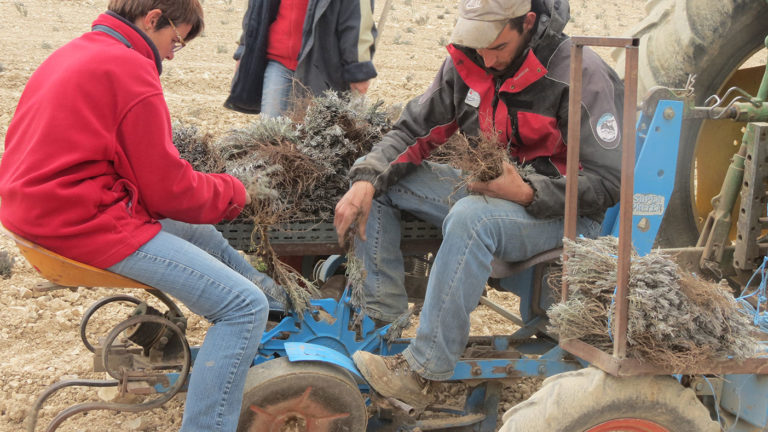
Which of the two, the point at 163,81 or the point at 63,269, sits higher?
the point at 63,269

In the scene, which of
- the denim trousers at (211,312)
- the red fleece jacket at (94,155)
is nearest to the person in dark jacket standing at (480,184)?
the denim trousers at (211,312)

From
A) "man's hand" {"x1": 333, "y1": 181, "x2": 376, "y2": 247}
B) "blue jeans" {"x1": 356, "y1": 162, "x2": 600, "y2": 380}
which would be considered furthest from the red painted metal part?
"man's hand" {"x1": 333, "y1": 181, "x2": 376, "y2": 247}

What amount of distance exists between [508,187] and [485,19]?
0.66 meters

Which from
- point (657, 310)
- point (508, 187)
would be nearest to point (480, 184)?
point (508, 187)

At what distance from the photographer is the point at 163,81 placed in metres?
10.1

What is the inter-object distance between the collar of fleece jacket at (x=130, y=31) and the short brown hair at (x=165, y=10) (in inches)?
1.4

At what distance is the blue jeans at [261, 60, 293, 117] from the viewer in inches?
184

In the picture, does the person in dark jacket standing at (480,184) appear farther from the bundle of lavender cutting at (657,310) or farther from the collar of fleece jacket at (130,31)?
the collar of fleece jacket at (130,31)

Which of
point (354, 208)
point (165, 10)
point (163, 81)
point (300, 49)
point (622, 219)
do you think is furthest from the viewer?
point (163, 81)

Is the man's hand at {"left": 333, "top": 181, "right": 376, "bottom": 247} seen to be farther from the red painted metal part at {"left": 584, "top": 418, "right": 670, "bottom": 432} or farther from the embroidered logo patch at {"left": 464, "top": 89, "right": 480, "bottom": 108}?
the red painted metal part at {"left": 584, "top": 418, "right": 670, "bottom": 432}

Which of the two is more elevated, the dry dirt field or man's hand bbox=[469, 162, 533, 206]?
man's hand bbox=[469, 162, 533, 206]

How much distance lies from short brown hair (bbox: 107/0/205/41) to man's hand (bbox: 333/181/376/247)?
0.89m

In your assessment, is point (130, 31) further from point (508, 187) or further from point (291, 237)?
point (508, 187)

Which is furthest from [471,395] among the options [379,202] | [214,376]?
[214,376]
